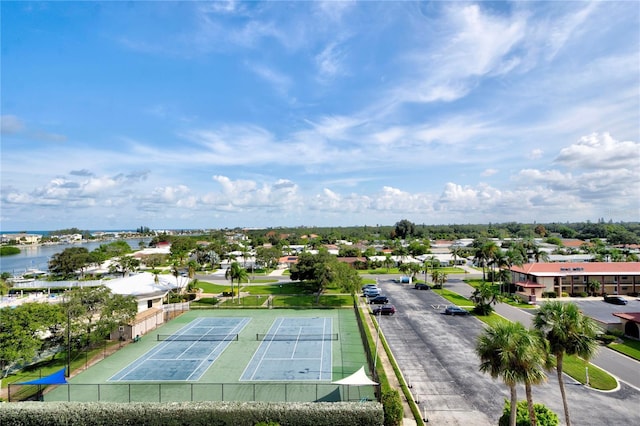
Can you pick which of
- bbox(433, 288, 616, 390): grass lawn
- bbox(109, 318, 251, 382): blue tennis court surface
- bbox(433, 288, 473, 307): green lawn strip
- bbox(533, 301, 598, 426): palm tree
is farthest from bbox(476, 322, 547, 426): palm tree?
bbox(433, 288, 473, 307): green lawn strip

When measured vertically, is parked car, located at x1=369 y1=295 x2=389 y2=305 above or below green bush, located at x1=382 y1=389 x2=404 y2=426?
A: below

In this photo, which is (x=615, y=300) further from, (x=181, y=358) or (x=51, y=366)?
(x=51, y=366)

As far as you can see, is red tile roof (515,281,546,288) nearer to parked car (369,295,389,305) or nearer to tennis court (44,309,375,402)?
parked car (369,295,389,305)

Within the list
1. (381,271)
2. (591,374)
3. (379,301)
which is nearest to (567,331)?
(591,374)

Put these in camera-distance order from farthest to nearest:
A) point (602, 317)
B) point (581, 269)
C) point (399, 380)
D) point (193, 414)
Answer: point (581, 269) < point (602, 317) < point (399, 380) < point (193, 414)

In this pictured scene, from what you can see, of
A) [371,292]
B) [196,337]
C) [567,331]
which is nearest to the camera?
[567,331]

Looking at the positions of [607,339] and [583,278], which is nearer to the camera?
[607,339]

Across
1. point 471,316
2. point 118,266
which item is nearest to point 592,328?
Answer: point 471,316

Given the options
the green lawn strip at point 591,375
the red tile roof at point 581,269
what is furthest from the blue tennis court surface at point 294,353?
the red tile roof at point 581,269
